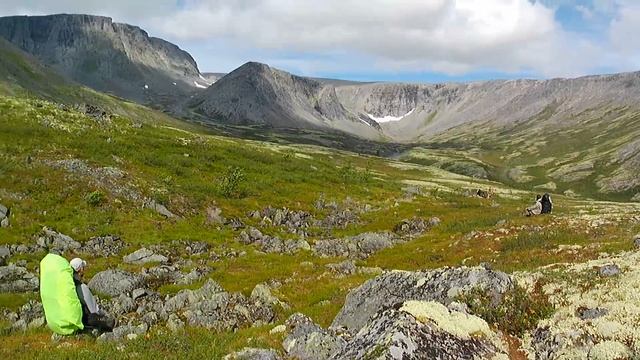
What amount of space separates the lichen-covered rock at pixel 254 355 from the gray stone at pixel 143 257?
20421 millimetres

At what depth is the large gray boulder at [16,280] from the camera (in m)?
25.6

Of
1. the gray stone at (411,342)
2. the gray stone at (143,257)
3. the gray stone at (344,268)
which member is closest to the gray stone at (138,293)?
the gray stone at (143,257)

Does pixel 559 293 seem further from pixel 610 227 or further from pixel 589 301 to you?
pixel 610 227

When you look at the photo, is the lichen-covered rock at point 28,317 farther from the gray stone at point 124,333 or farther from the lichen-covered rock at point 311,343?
the lichen-covered rock at point 311,343

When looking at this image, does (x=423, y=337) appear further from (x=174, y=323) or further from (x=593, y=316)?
(x=174, y=323)

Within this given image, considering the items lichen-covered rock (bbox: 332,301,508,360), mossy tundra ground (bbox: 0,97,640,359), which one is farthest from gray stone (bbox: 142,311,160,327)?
lichen-covered rock (bbox: 332,301,508,360)

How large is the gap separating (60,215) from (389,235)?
29008 millimetres

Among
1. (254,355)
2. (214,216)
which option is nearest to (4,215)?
(214,216)

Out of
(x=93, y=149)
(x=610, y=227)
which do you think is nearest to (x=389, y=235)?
(x=610, y=227)

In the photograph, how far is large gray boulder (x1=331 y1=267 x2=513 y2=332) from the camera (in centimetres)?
1581

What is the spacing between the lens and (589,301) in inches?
573

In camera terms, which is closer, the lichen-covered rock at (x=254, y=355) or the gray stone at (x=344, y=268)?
the lichen-covered rock at (x=254, y=355)

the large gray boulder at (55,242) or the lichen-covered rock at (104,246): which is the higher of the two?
the large gray boulder at (55,242)

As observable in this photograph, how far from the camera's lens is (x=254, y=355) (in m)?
14.2
